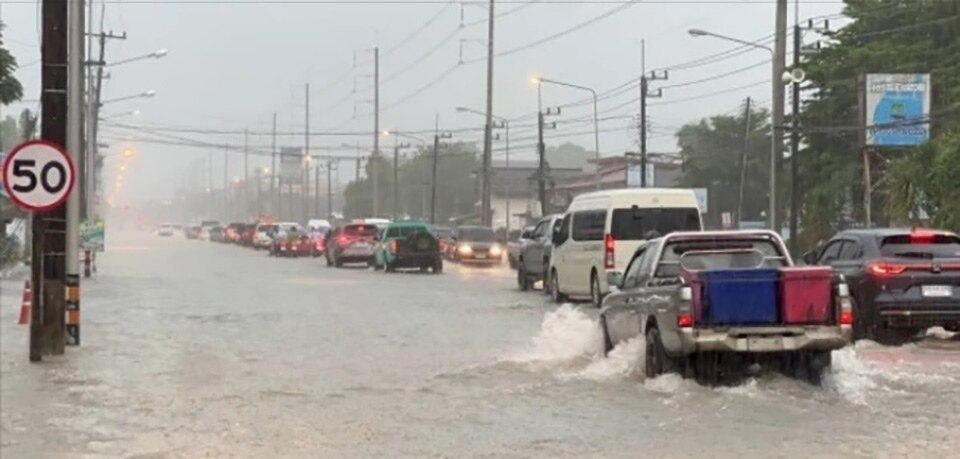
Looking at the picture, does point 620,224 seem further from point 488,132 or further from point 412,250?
point 488,132

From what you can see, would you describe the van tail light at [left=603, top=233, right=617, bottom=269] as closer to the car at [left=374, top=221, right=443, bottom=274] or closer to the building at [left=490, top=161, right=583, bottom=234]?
the car at [left=374, top=221, right=443, bottom=274]

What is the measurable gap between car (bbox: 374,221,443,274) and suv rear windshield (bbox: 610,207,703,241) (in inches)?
770

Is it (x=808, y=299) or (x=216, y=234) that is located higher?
(x=808, y=299)

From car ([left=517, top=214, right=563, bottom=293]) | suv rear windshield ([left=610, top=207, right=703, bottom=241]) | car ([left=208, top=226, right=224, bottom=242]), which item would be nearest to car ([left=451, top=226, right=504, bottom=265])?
car ([left=517, top=214, right=563, bottom=293])

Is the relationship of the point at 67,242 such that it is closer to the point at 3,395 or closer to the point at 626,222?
the point at 3,395

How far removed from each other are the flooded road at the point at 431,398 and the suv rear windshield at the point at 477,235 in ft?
93.3

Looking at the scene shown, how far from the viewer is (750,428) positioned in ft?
35.6

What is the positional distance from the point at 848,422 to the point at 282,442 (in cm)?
469

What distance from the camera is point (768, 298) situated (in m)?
12.5

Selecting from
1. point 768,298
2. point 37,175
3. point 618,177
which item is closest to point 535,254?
point 37,175

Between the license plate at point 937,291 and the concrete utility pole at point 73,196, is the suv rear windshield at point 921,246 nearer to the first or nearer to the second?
the license plate at point 937,291

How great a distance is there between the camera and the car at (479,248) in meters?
50.5

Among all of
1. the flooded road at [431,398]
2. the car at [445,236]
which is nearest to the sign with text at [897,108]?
the car at [445,236]

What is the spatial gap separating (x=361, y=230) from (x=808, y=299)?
1513 inches
